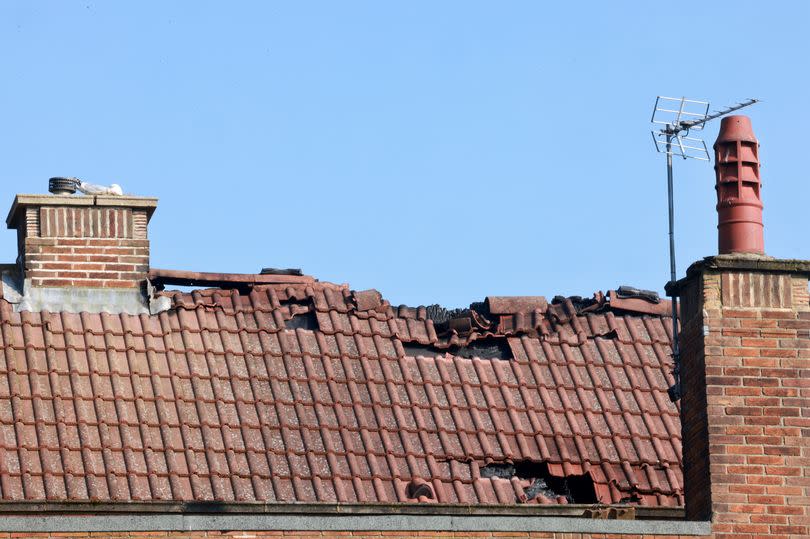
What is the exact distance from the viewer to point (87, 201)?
2384cm

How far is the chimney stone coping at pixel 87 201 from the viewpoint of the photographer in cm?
2375

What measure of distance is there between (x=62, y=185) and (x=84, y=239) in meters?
0.85

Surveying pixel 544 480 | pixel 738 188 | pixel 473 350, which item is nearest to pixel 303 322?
pixel 473 350

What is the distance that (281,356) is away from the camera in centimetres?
2289

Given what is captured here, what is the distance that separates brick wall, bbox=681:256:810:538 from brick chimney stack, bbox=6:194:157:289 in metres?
7.25

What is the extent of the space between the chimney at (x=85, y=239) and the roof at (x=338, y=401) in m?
0.67

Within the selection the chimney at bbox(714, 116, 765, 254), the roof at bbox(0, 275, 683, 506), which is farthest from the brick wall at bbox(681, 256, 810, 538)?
the roof at bbox(0, 275, 683, 506)

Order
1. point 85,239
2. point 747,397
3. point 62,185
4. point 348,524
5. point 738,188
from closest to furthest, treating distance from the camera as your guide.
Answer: point 348,524, point 747,397, point 738,188, point 85,239, point 62,185

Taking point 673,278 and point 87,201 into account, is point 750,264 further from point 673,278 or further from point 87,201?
point 87,201

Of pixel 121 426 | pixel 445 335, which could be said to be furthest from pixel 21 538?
pixel 445 335

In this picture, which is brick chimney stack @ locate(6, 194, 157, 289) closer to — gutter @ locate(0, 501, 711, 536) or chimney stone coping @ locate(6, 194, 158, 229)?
chimney stone coping @ locate(6, 194, 158, 229)

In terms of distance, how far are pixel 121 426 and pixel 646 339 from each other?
6137mm

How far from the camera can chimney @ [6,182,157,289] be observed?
77.2ft

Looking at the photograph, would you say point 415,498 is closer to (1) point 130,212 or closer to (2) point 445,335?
(2) point 445,335
